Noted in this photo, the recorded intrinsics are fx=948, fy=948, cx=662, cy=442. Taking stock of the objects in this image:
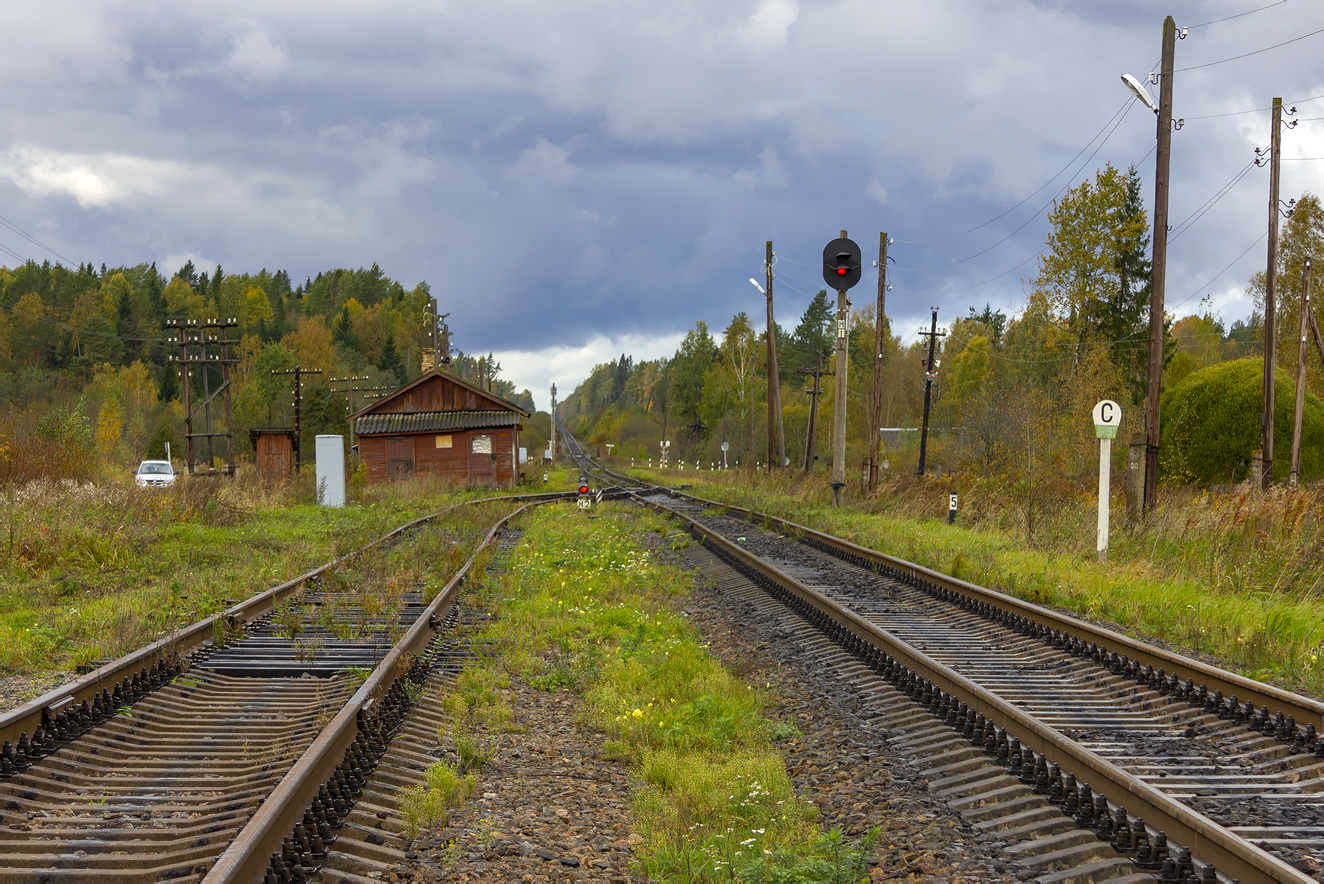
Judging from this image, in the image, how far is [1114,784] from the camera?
443 cm

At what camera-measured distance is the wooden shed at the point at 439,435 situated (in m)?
39.8

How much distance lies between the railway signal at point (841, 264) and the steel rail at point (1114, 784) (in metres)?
15.5

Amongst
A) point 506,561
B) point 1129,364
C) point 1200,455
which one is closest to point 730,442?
point 1129,364

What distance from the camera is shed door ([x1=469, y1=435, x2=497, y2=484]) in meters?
40.1

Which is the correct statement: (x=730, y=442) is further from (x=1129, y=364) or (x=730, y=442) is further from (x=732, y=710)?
(x=732, y=710)

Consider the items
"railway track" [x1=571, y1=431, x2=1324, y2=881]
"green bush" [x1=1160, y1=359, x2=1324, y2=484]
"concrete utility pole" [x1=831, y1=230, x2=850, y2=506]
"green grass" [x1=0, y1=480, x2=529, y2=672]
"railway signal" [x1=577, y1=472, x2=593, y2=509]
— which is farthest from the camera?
"green bush" [x1=1160, y1=359, x2=1324, y2=484]

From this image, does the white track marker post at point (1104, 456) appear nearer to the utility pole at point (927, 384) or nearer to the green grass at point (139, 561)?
the green grass at point (139, 561)

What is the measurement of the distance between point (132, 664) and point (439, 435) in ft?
110

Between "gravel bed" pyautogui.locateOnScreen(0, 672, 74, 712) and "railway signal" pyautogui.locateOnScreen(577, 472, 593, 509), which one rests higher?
"railway signal" pyautogui.locateOnScreen(577, 472, 593, 509)

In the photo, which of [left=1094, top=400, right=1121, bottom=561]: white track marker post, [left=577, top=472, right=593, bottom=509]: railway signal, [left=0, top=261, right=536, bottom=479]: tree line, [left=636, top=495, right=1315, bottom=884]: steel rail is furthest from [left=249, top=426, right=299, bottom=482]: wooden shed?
[left=636, top=495, right=1315, bottom=884]: steel rail

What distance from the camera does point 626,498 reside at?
3253cm

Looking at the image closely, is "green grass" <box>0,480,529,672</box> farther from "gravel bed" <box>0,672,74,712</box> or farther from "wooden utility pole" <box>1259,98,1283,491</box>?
"wooden utility pole" <box>1259,98,1283,491</box>

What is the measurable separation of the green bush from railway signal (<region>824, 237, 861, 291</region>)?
38.9ft

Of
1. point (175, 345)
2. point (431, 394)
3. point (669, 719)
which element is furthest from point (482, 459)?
point (175, 345)
